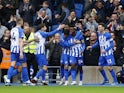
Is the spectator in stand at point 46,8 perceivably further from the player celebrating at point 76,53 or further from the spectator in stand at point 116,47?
the spectator in stand at point 116,47

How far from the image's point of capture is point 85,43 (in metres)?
20.6

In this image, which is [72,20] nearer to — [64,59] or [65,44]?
[65,44]

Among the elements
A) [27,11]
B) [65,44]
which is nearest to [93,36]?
[65,44]

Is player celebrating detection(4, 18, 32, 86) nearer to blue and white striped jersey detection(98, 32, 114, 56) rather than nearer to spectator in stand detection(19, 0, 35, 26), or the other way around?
blue and white striped jersey detection(98, 32, 114, 56)

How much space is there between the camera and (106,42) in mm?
19562

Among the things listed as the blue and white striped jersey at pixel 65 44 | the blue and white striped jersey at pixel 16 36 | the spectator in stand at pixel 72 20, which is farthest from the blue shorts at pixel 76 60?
the blue and white striped jersey at pixel 16 36

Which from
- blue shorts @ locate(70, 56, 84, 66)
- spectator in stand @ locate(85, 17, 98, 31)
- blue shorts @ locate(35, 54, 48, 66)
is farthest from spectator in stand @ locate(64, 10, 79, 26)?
blue shorts @ locate(35, 54, 48, 66)

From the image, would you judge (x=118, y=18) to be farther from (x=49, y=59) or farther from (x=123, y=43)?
(x=49, y=59)

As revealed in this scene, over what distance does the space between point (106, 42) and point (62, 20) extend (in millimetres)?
3024

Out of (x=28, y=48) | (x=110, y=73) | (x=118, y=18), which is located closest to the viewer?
(x=28, y=48)

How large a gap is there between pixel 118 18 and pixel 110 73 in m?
2.59

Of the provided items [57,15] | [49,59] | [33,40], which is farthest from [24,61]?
[57,15]

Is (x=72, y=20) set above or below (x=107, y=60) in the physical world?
above

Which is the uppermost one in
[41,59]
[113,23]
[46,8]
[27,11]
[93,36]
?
[46,8]
